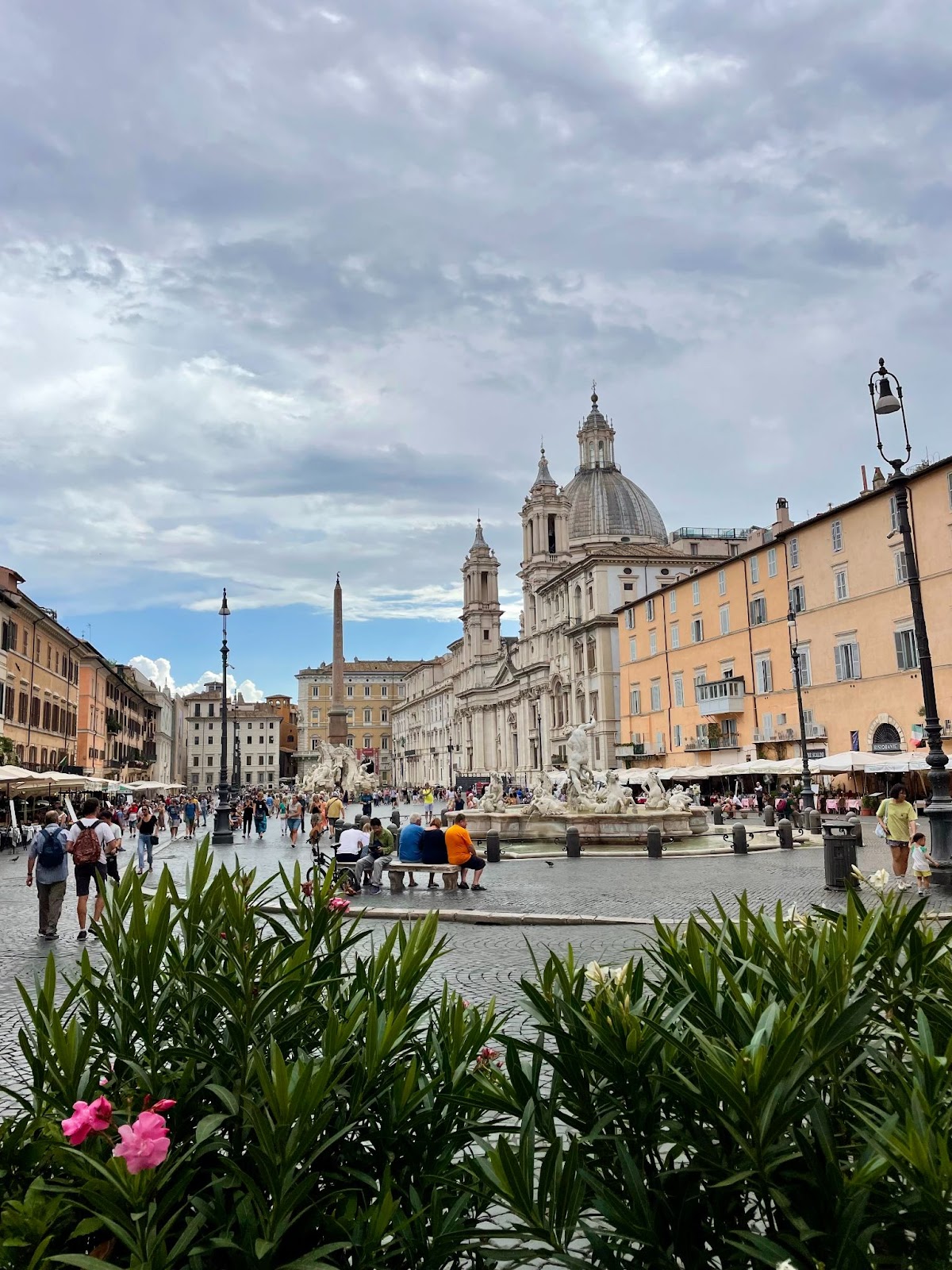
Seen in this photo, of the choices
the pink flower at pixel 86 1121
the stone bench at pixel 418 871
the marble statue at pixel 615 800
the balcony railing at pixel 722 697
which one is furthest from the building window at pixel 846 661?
the pink flower at pixel 86 1121

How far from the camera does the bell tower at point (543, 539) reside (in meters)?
85.6

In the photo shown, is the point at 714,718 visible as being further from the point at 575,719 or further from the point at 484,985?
the point at 484,985

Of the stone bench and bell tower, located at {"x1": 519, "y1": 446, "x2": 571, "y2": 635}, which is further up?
bell tower, located at {"x1": 519, "y1": 446, "x2": 571, "y2": 635}

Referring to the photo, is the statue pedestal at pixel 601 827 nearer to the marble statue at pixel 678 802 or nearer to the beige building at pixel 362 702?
the marble statue at pixel 678 802

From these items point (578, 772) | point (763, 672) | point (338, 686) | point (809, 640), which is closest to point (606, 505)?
point (338, 686)

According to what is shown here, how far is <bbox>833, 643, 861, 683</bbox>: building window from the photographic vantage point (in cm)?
3691

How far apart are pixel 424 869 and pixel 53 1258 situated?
13.2 meters

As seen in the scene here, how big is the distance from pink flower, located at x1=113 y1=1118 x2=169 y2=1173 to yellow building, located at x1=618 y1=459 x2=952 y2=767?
3308 cm

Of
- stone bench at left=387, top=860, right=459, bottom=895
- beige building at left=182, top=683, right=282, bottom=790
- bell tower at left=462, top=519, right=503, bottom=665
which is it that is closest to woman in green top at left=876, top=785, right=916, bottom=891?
stone bench at left=387, top=860, right=459, bottom=895

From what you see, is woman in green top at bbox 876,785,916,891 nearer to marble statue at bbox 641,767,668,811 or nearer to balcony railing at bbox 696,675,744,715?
marble statue at bbox 641,767,668,811

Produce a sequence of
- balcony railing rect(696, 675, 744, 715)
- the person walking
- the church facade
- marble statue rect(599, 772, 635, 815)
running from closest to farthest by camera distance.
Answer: the person walking, marble statue rect(599, 772, 635, 815), balcony railing rect(696, 675, 744, 715), the church facade

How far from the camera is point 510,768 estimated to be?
92438 millimetres

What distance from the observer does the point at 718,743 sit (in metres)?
47.7

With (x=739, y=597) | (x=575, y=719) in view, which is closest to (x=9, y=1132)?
(x=739, y=597)
